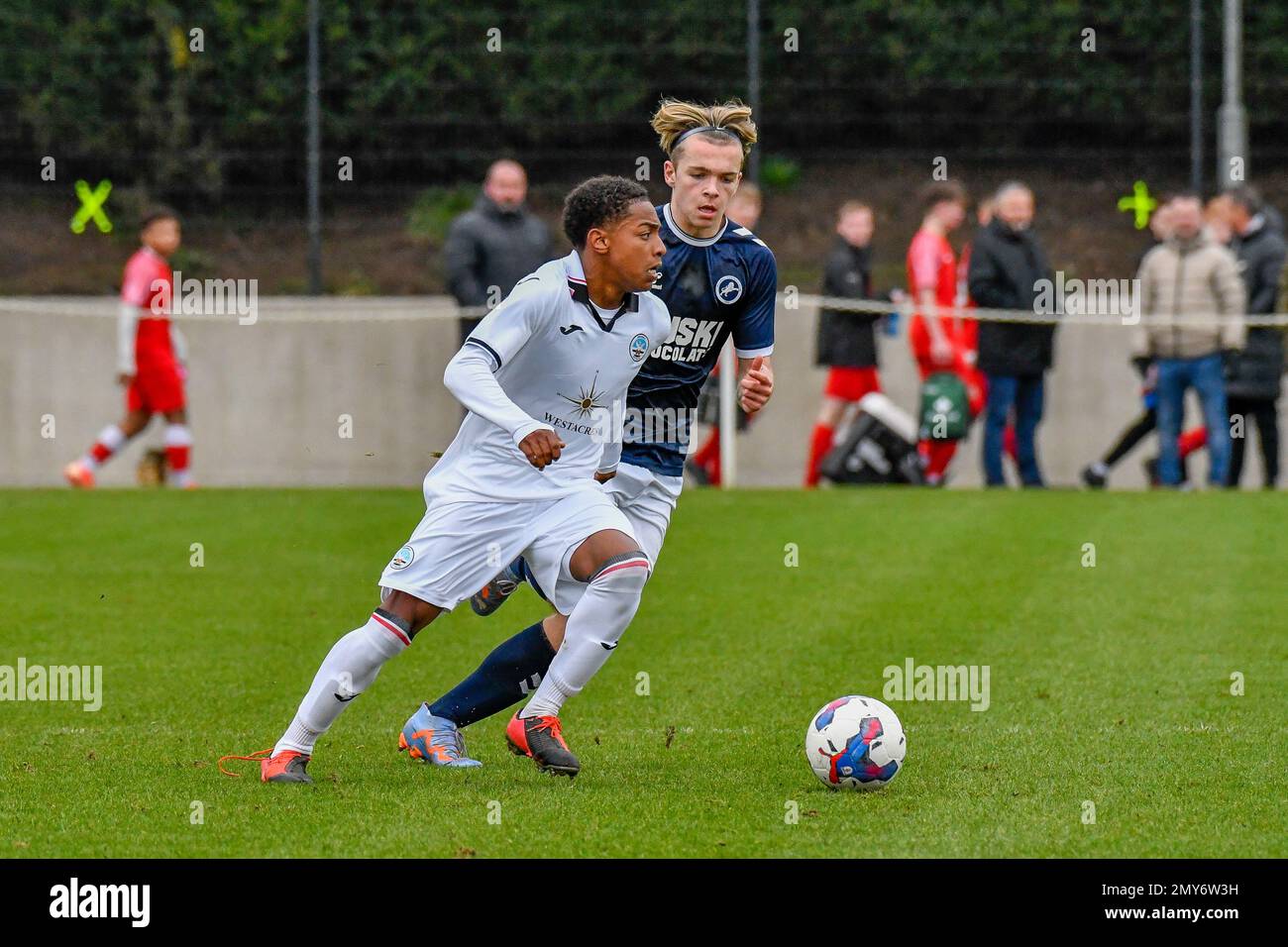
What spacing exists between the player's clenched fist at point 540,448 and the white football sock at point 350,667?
0.73 m

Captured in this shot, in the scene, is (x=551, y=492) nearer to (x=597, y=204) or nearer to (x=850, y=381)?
(x=597, y=204)

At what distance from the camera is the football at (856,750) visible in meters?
6.17

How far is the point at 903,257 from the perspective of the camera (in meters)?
20.2

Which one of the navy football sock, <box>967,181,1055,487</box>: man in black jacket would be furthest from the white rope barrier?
the navy football sock

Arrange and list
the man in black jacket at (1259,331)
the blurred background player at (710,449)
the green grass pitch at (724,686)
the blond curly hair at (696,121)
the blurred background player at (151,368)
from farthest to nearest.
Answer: the blurred background player at (710,449)
the blurred background player at (151,368)
the man in black jacket at (1259,331)
the blond curly hair at (696,121)
the green grass pitch at (724,686)

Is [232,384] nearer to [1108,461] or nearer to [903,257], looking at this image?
[903,257]

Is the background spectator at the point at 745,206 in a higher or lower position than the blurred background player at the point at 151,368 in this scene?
higher

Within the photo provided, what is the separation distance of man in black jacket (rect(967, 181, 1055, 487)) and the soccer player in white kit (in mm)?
9594

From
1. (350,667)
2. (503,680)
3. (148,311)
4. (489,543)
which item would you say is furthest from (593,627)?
(148,311)

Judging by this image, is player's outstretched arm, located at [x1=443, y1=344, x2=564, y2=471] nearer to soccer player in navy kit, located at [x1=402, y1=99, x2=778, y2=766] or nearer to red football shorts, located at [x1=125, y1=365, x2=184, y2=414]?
soccer player in navy kit, located at [x1=402, y1=99, x2=778, y2=766]

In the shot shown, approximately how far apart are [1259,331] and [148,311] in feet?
27.7

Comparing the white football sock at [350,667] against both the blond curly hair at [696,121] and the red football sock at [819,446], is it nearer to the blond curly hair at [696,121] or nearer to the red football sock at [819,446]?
the blond curly hair at [696,121]

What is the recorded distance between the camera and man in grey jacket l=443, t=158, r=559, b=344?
15.5 metres

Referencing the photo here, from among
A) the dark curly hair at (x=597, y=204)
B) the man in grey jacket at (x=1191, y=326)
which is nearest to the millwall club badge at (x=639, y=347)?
the dark curly hair at (x=597, y=204)
